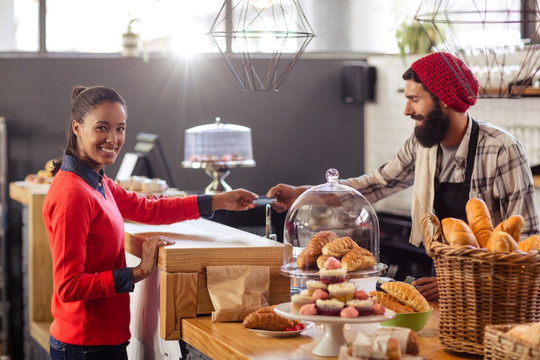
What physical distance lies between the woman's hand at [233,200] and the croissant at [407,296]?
0.91 m

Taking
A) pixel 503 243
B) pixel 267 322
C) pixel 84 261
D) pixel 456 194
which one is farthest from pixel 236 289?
pixel 456 194

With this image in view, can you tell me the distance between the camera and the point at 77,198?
2.40 metres

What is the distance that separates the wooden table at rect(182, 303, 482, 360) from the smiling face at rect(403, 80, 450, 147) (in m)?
0.98

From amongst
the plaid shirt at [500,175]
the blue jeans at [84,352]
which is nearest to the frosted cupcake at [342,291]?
the blue jeans at [84,352]

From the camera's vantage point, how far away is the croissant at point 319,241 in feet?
8.06

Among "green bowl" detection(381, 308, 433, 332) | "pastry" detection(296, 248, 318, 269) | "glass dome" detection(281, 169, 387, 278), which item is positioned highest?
"glass dome" detection(281, 169, 387, 278)

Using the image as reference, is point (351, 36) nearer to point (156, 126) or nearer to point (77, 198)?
point (156, 126)

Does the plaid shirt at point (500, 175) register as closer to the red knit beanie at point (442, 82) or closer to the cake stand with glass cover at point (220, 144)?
the red knit beanie at point (442, 82)

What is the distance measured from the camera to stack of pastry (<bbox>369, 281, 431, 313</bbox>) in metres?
2.25

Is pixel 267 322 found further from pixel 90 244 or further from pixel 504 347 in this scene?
pixel 504 347

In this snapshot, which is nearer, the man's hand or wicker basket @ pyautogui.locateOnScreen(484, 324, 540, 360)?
wicker basket @ pyautogui.locateOnScreen(484, 324, 540, 360)

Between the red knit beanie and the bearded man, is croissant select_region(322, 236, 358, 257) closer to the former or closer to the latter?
the bearded man

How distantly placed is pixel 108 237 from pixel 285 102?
4.90 m

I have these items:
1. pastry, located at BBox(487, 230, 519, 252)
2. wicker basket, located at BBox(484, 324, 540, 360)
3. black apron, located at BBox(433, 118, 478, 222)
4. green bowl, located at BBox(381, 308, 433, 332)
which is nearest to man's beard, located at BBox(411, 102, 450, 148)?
black apron, located at BBox(433, 118, 478, 222)
